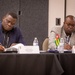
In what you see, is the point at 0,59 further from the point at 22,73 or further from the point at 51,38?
the point at 51,38

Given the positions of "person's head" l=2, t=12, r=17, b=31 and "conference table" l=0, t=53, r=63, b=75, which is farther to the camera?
"person's head" l=2, t=12, r=17, b=31

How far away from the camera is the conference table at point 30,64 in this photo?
226 cm

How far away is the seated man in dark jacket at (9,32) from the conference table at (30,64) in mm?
815

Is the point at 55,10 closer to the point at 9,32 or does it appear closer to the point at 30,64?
the point at 9,32

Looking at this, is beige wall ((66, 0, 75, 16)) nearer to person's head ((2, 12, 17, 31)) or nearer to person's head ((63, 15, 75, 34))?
person's head ((63, 15, 75, 34))

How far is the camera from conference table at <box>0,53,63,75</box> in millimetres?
2258

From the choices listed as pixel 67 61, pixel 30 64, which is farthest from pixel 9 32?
pixel 67 61

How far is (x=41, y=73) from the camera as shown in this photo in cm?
234

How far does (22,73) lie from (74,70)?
57cm

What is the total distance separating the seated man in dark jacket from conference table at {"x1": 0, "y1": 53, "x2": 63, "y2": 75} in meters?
0.82

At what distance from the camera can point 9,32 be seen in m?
3.25

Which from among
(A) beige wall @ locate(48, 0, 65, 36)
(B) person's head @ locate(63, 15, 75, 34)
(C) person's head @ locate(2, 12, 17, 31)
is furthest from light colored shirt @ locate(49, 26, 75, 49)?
(A) beige wall @ locate(48, 0, 65, 36)

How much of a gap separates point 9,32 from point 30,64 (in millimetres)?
1066

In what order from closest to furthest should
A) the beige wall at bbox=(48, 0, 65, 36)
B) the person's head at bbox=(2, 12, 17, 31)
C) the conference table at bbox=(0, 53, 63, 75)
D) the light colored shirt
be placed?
the conference table at bbox=(0, 53, 63, 75), the person's head at bbox=(2, 12, 17, 31), the light colored shirt, the beige wall at bbox=(48, 0, 65, 36)
